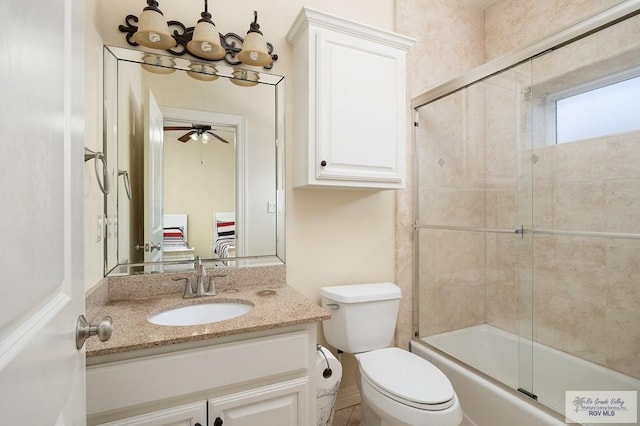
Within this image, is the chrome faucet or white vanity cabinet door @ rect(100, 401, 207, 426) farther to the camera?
the chrome faucet

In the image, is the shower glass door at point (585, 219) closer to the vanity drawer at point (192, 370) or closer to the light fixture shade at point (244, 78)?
the vanity drawer at point (192, 370)

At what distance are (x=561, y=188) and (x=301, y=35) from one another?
158cm

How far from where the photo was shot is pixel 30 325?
0.38 meters

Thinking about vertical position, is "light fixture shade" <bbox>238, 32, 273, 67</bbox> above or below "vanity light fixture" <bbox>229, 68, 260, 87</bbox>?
above

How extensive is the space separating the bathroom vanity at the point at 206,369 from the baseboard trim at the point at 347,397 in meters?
0.79

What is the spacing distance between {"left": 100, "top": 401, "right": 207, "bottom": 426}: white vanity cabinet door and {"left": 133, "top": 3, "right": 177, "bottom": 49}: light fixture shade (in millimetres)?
1457

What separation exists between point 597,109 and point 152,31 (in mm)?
2121

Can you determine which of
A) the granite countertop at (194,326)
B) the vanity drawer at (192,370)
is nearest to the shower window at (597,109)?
the granite countertop at (194,326)

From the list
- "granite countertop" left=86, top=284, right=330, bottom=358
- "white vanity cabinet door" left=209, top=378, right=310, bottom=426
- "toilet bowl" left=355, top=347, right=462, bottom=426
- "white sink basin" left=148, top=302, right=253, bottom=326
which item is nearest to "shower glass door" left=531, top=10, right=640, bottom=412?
"toilet bowl" left=355, top=347, right=462, bottom=426

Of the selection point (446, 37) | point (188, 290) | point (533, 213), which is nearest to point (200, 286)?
point (188, 290)

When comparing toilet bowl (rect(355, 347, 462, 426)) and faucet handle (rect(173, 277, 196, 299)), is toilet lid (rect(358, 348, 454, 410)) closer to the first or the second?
toilet bowl (rect(355, 347, 462, 426))

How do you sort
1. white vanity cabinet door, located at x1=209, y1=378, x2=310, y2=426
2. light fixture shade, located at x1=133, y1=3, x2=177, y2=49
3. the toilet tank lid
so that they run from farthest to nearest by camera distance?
1. the toilet tank lid
2. light fixture shade, located at x1=133, y1=3, x2=177, y2=49
3. white vanity cabinet door, located at x1=209, y1=378, x2=310, y2=426

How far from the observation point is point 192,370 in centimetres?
103

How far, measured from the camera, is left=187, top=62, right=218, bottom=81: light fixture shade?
1557mm
